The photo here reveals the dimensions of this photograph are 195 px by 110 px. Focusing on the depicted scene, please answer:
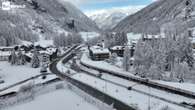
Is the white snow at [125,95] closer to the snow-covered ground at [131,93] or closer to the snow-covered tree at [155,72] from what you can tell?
the snow-covered ground at [131,93]

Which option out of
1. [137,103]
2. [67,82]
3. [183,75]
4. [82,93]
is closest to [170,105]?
[137,103]

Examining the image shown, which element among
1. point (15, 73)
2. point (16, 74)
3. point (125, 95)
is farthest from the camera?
point (15, 73)

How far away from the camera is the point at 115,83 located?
52.5 metres

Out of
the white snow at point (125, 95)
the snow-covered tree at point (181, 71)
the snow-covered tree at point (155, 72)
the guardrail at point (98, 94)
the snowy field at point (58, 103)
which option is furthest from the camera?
the snow-covered tree at point (155, 72)

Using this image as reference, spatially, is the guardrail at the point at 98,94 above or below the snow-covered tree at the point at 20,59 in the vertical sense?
below

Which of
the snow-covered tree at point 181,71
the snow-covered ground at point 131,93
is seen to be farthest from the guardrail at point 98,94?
the snow-covered tree at point 181,71

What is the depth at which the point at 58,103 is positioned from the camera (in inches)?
1694

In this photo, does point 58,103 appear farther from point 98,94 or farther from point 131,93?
point 131,93

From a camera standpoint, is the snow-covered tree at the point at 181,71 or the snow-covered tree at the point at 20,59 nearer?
the snow-covered tree at the point at 181,71

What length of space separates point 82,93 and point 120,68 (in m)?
20.3

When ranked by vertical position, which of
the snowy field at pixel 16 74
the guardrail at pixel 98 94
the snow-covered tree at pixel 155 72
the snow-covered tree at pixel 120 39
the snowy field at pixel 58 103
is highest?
the snow-covered tree at pixel 120 39

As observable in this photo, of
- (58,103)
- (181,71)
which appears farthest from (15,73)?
(181,71)

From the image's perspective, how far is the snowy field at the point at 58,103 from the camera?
4078cm

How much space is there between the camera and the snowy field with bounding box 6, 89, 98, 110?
134 feet
